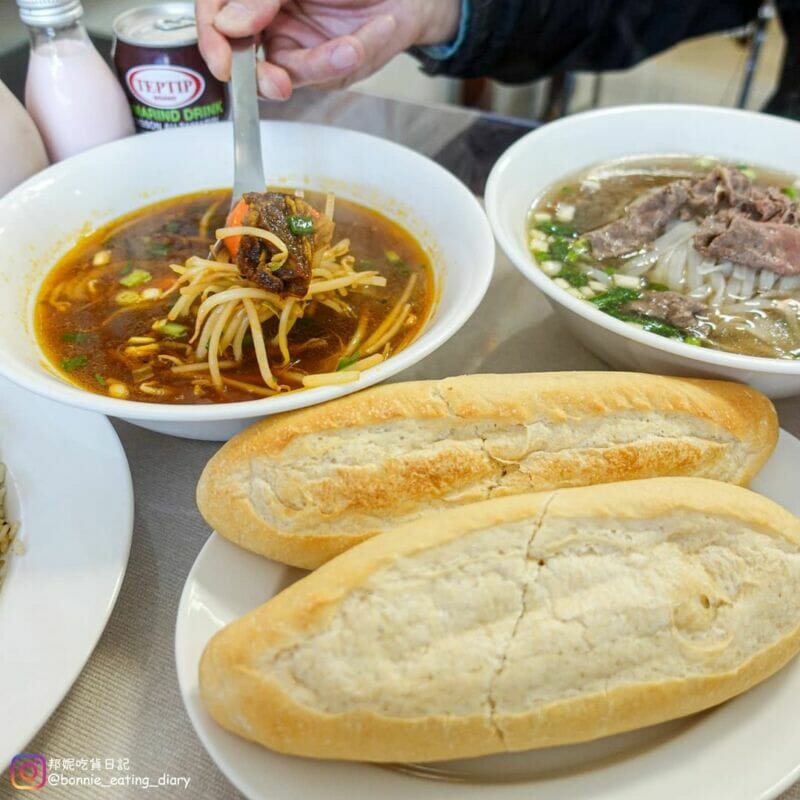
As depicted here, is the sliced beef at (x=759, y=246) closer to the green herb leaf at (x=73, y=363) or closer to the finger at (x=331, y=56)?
the finger at (x=331, y=56)

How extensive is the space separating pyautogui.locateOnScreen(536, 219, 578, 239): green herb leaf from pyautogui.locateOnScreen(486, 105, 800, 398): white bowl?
0.07m

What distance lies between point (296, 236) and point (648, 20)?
239 cm

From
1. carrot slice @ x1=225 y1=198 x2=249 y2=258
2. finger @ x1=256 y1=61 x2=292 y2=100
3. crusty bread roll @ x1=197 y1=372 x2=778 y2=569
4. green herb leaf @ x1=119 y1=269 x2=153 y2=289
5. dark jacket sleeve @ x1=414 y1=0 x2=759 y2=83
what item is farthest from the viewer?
dark jacket sleeve @ x1=414 y1=0 x2=759 y2=83

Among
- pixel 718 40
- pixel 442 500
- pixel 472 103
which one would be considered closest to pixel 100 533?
pixel 442 500

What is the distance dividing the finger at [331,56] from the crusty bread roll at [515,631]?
1603 millimetres

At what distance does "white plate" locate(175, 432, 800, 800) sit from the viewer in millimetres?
1052

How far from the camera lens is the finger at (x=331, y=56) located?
7.31 ft

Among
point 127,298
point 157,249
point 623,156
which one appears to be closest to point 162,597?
point 127,298

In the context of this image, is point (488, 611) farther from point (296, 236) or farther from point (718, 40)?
point (718, 40)

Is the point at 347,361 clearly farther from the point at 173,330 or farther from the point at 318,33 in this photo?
the point at 318,33

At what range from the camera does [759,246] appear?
187cm

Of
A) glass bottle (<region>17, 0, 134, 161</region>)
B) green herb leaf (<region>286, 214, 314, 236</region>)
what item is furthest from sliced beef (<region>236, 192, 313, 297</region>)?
glass bottle (<region>17, 0, 134, 161</region>)

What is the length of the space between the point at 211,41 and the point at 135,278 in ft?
2.28

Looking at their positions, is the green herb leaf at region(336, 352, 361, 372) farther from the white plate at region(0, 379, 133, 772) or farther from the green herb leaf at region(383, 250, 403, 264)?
the white plate at region(0, 379, 133, 772)
